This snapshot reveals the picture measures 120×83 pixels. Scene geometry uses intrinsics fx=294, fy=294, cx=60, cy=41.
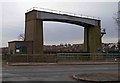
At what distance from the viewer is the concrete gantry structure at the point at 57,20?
178ft

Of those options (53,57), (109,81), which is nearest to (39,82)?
(109,81)

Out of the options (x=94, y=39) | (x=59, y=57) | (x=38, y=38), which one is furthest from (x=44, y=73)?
(x=94, y=39)

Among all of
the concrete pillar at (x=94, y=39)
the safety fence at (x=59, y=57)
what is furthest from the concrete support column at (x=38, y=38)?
the concrete pillar at (x=94, y=39)

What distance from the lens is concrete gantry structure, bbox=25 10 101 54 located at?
54.4m

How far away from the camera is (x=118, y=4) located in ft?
68.9

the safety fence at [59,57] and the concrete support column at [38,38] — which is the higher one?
the concrete support column at [38,38]

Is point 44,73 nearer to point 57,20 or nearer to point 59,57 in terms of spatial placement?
point 59,57

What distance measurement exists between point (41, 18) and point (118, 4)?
113 ft

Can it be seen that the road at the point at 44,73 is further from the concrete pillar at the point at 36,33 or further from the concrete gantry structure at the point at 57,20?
the concrete gantry structure at the point at 57,20

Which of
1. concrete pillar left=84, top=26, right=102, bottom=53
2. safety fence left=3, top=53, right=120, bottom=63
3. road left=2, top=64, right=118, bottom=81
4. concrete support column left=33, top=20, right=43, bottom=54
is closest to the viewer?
road left=2, top=64, right=118, bottom=81

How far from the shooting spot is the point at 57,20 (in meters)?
57.7

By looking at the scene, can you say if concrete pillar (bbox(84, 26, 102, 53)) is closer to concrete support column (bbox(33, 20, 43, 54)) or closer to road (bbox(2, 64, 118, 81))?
concrete support column (bbox(33, 20, 43, 54))

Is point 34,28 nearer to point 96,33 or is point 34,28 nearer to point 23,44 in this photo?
point 23,44

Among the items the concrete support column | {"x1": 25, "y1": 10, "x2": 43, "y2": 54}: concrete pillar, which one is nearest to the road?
the concrete support column
